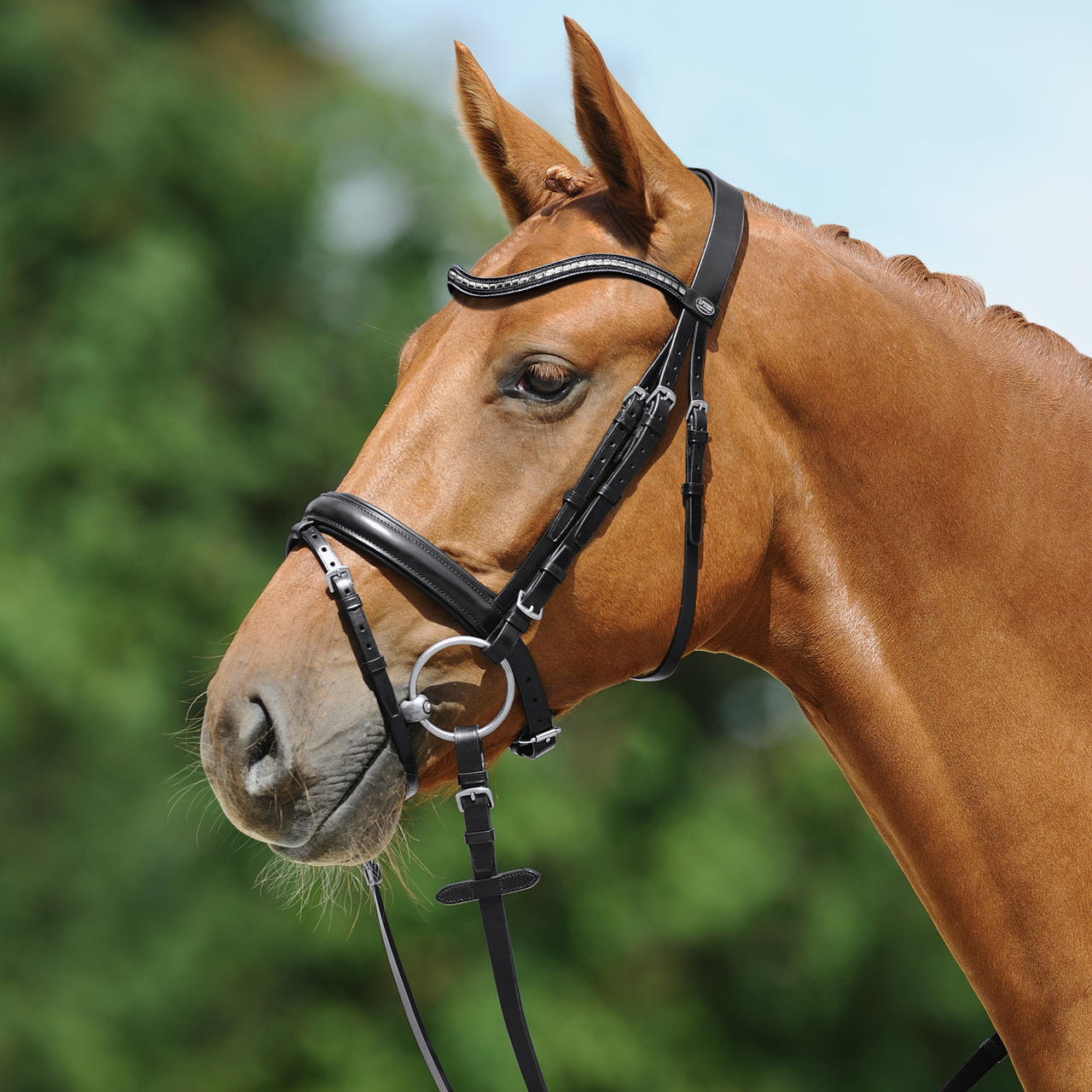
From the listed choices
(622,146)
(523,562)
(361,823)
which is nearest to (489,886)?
(361,823)

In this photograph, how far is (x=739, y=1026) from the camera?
754 centimetres

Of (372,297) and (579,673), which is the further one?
(372,297)

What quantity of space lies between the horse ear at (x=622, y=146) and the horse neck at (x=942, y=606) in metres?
0.23

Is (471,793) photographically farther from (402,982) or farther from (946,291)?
(946,291)

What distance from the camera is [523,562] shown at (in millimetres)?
2088

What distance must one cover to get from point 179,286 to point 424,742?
6.03m

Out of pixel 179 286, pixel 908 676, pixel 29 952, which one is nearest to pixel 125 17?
pixel 179 286

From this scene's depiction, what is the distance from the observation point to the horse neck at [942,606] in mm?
2105

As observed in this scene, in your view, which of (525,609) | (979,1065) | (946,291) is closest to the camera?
(525,609)

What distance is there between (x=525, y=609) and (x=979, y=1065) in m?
1.37

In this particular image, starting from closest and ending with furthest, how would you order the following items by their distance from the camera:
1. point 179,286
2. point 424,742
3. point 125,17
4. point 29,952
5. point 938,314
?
point 424,742
point 938,314
point 29,952
point 179,286
point 125,17

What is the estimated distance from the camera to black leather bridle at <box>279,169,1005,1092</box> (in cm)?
202

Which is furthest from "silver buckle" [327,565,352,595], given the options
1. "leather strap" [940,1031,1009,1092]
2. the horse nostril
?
"leather strap" [940,1031,1009,1092]

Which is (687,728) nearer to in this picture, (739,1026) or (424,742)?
(739,1026)
